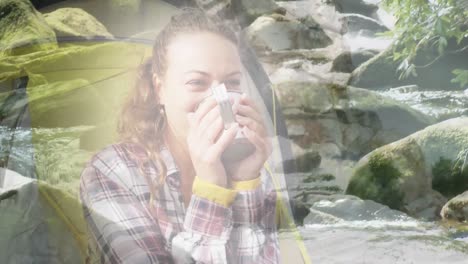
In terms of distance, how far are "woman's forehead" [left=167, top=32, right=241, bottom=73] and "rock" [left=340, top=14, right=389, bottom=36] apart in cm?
46

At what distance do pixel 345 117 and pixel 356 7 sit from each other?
433 millimetres

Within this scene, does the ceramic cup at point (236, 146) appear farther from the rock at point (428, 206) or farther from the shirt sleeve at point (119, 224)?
the rock at point (428, 206)

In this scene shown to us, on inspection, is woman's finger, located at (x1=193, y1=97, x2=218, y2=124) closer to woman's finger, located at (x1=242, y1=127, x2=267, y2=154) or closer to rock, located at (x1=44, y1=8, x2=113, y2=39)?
woman's finger, located at (x1=242, y1=127, x2=267, y2=154)

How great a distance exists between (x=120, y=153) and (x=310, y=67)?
0.78 metres

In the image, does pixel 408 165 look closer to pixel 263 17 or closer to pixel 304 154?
pixel 304 154

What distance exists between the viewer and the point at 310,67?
2.33m

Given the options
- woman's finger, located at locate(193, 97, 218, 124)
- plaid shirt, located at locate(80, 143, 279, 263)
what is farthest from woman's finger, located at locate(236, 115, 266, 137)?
plaid shirt, located at locate(80, 143, 279, 263)

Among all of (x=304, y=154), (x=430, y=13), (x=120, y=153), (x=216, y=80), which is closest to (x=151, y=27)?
(x=216, y=80)

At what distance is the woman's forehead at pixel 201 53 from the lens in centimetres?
220

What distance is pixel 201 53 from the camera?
221cm

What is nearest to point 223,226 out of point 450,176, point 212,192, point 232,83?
point 212,192

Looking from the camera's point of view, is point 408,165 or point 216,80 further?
point 408,165

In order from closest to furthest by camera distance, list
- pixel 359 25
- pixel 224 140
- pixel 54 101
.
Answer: pixel 224 140 < pixel 54 101 < pixel 359 25

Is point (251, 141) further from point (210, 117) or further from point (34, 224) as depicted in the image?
point (34, 224)
